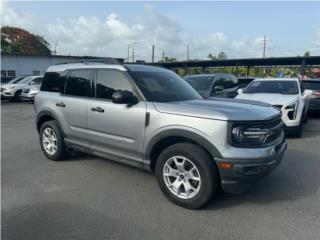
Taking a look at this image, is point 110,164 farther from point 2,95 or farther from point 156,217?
point 2,95

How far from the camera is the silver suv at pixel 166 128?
138 inches

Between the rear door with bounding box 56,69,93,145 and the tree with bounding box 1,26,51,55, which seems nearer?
the rear door with bounding box 56,69,93,145

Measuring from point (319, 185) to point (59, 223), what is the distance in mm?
3730

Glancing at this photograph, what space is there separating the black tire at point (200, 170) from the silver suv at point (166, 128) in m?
0.01

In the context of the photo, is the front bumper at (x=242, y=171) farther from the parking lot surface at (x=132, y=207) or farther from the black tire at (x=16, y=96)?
the black tire at (x=16, y=96)

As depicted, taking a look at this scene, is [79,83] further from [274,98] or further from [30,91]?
[30,91]

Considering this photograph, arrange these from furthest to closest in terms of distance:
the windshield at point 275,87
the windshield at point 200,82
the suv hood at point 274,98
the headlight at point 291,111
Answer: the windshield at point 200,82, the windshield at point 275,87, the suv hood at point 274,98, the headlight at point 291,111

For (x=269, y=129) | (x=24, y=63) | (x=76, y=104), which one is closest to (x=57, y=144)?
(x=76, y=104)

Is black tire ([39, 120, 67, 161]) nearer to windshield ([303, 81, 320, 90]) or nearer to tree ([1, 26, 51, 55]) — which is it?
windshield ([303, 81, 320, 90])

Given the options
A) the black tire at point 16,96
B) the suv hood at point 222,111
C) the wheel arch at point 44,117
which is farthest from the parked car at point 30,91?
the suv hood at point 222,111

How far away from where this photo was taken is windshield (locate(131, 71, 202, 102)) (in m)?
4.35

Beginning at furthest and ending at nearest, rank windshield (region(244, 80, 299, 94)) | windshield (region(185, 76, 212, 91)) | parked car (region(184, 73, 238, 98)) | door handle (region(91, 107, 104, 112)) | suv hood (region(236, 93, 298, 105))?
windshield (region(185, 76, 212, 91)), parked car (region(184, 73, 238, 98)), windshield (region(244, 80, 299, 94)), suv hood (region(236, 93, 298, 105)), door handle (region(91, 107, 104, 112))

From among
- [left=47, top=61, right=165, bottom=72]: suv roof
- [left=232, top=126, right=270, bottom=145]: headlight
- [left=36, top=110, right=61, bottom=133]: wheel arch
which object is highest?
[left=47, top=61, right=165, bottom=72]: suv roof

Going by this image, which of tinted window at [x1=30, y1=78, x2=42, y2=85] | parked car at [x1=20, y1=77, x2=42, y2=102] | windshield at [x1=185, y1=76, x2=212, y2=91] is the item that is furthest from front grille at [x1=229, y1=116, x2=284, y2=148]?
tinted window at [x1=30, y1=78, x2=42, y2=85]
